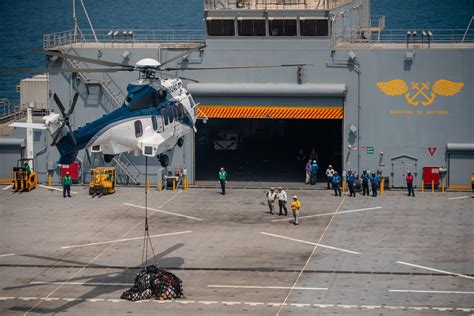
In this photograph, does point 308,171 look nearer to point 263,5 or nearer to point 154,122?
point 263,5

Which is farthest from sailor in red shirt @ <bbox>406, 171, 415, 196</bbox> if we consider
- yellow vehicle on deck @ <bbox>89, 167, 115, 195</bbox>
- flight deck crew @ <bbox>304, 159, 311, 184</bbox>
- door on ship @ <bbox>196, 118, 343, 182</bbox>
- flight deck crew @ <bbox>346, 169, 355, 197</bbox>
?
yellow vehicle on deck @ <bbox>89, 167, 115, 195</bbox>

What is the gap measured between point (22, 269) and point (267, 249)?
10930 millimetres

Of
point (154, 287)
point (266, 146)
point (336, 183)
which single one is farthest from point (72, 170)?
point (154, 287)

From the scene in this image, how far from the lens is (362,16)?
267 feet

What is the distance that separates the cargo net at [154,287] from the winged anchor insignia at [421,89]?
83.2ft

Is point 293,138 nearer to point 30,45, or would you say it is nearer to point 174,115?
point 174,115

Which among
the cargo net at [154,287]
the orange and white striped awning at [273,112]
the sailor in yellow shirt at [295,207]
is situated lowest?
the cargo net at [154,287]

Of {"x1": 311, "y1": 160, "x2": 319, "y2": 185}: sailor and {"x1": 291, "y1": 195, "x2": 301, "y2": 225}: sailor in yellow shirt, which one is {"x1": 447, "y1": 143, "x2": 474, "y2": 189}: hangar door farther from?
{"x1": 291, "y1": 195, "x2": 301, "y2": 225}: sailor in yellow shirt

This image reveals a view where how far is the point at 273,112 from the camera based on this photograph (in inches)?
2645

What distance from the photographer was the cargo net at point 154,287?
44.8 meters

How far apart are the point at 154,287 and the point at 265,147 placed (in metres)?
37.4

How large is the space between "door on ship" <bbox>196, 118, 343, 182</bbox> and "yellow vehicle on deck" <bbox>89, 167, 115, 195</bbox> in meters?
6.93

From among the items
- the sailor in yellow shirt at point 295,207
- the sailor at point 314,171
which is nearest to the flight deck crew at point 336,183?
the sailor at point 314,171

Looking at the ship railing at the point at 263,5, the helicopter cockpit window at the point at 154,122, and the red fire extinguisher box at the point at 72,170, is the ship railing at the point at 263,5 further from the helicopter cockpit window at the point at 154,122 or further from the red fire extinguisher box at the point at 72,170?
the helicopter cockpit window at the point at 154,122
